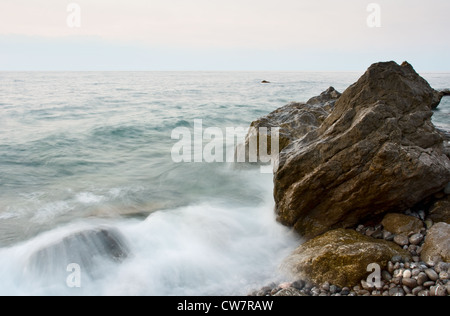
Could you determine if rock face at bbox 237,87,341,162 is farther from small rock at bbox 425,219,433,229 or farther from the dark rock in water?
the dark rock in water

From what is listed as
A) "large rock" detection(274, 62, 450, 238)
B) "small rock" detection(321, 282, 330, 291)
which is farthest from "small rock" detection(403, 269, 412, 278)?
"large rock" detection(274, 62, 450, 238)

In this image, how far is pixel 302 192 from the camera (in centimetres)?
598

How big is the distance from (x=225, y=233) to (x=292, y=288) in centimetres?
242

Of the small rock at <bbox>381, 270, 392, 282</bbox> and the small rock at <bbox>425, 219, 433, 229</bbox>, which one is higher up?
the small rock at <bbox>425, 219, 433, 229</bbox>

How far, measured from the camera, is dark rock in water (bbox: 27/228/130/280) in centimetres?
564

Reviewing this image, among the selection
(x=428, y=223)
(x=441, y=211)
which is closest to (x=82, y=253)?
(x=428, y=223)

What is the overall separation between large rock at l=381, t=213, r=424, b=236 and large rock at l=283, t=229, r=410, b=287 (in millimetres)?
363

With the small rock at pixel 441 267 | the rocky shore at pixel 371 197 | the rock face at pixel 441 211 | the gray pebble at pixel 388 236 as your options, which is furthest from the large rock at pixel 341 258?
the rock face at pixel 441 211

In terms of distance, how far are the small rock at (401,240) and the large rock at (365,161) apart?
0.58 meters
